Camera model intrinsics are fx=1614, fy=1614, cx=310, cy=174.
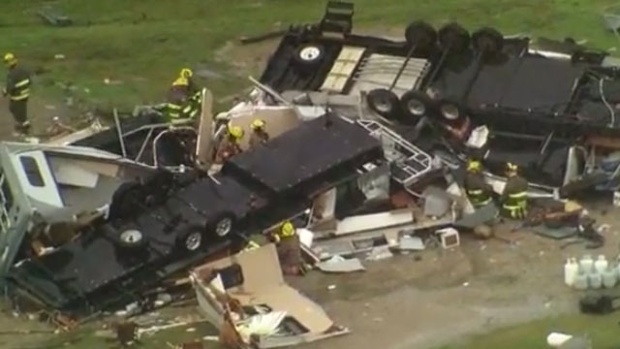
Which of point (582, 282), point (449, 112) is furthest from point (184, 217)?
point (582, 282)

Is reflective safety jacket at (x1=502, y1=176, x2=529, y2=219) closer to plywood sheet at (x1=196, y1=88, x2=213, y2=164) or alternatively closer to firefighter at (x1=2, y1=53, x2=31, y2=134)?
plywood sheet at (x1=196, y1=88, x2=213, y2=164)

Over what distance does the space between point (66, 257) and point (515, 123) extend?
→ 5352mm

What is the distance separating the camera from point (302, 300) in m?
15.2

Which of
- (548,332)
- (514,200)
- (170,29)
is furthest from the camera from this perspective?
(170,29)

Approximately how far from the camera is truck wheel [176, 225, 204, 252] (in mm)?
15656

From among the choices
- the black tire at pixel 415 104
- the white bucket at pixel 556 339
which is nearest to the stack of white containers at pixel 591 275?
the white bucket at pixel 556 339

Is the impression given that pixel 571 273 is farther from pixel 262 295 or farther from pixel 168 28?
pixel 168 28

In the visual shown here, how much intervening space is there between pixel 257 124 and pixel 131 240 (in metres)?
2.72

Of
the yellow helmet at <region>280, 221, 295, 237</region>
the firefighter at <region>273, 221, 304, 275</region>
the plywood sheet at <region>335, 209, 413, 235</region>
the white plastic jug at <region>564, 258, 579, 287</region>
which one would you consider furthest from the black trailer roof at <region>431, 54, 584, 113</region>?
the firefighter at <region>273, 221, 304, 275</region>

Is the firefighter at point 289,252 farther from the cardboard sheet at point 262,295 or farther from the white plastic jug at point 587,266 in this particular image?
the white plastic jug at point 587,266

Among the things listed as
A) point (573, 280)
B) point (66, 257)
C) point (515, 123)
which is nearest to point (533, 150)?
point (515, 123)

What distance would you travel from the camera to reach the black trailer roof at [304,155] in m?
16.6

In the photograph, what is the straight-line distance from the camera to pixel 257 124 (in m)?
17.7

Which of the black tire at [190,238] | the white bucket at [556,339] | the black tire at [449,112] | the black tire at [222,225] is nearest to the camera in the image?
the white bucket at [556,339]
